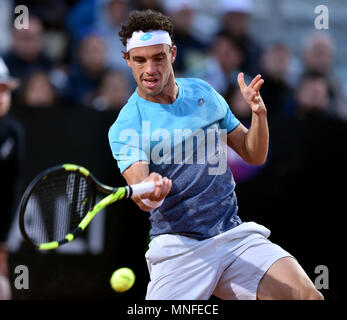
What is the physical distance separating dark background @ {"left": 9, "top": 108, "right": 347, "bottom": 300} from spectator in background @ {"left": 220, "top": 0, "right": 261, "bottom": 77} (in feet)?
3.46

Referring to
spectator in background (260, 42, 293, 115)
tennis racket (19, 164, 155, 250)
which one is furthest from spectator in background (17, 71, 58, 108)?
spectator in background (260, 42, 293, 115)

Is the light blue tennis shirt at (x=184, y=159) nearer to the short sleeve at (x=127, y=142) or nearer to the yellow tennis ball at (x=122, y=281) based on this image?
the short sleeve at (x=127, y=142)

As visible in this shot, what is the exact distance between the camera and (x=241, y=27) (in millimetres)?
7668

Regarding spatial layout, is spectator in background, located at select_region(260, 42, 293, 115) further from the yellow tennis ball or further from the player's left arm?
the player's left arm

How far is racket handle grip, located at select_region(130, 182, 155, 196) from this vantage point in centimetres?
351

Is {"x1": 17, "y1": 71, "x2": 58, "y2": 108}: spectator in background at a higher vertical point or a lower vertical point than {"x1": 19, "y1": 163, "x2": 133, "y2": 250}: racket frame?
higher

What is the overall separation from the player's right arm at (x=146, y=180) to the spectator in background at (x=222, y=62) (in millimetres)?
3356

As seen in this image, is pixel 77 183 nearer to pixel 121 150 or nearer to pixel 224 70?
pixel 121 150

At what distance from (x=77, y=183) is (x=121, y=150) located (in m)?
0.39

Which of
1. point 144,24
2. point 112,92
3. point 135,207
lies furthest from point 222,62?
point 144,24

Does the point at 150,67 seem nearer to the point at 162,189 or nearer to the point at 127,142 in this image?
the point at 127,142

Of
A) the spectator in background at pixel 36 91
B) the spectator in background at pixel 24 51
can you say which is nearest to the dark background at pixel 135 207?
the spectator in background at pixel 36 91

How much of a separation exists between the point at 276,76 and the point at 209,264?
382cm

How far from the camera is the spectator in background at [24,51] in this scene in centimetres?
677
